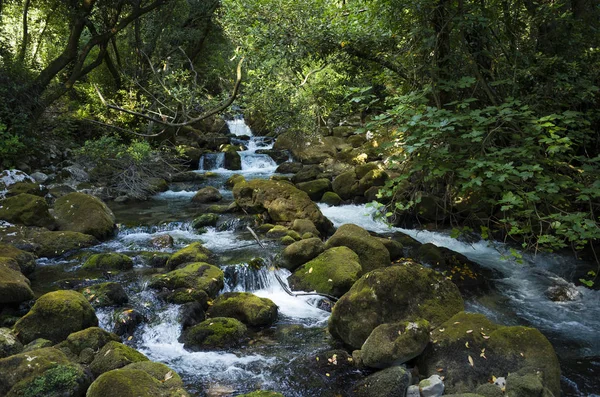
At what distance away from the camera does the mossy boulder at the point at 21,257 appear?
291 inches

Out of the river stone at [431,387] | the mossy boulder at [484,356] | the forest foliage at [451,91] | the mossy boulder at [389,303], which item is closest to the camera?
the river stone at [431,387]

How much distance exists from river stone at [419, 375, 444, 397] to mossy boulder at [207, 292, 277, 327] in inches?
98.6

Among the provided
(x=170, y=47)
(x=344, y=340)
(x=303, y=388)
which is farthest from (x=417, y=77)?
(x=170, y=47)

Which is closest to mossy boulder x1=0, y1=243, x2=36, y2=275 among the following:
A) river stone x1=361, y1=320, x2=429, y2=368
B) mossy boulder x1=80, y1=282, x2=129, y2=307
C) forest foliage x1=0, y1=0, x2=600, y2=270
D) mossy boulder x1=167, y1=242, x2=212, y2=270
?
mossy boulder x1=80, y1=282, x2=129, y2=307

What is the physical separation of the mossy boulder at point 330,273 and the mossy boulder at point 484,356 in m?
2.13

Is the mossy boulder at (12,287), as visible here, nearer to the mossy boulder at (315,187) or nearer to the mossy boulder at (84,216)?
the mossy boulder at (84,216)

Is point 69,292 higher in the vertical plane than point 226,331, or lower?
higher

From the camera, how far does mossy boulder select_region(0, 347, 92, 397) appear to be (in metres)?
4.10

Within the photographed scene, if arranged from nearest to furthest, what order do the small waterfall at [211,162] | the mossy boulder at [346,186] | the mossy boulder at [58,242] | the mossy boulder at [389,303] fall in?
the mossy boulder at [389,303] < the mossy boulder at [58,242] < the mossy boulder at [346,186] < the small waterfall at [211,162]

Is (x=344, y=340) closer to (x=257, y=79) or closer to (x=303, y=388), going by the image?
(x=303, y=388)

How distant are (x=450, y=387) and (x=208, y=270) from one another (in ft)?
13.8

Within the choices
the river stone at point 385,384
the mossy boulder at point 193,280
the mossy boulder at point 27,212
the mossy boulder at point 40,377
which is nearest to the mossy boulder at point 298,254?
the mossy boulder at point 193,280

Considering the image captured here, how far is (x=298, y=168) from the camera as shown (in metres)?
17.3

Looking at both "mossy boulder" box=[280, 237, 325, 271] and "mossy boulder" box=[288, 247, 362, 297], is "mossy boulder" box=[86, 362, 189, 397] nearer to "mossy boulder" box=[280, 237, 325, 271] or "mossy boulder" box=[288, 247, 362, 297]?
"mossy boulder" box=[288, 247, 362, 297]
